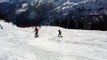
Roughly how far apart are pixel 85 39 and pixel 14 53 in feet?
53.7

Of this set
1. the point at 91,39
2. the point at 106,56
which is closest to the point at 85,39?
the point at 91,39

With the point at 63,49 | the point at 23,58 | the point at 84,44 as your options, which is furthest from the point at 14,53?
the point at 84,44

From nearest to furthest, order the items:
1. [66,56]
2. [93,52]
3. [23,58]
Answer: [23,58], [66,56], [93,52]

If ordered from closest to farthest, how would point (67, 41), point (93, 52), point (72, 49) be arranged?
point (93, 52) → point (72, 49) → point (67, 41)

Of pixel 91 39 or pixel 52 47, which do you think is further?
pixel 91 39

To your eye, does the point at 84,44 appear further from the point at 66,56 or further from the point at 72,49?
the point at 66,56

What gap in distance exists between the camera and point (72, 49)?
3281cm

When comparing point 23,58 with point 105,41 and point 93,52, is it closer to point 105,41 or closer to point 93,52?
point 93,52

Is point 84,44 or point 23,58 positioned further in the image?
point 84,44

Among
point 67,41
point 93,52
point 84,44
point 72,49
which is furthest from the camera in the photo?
point 67,41

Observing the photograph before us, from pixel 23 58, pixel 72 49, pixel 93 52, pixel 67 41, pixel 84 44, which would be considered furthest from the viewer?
pixel 67 41

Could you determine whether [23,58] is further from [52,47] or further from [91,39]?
[91,39]

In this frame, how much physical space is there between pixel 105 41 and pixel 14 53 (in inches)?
626

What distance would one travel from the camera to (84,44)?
37.2 metres
